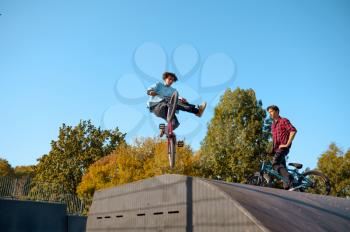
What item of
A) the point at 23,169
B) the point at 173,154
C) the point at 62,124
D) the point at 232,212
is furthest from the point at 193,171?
the point at 23,169

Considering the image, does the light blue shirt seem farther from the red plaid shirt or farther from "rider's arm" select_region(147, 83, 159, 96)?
the red plaid shirt

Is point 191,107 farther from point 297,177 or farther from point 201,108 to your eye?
point 297,177

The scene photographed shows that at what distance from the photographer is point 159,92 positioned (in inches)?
277

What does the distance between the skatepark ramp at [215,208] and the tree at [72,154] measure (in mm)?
38828

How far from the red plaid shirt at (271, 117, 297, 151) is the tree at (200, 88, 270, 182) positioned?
1764 cm

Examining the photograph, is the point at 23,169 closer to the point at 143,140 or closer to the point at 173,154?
the point at 143,140

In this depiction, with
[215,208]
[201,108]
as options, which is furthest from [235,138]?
[215,208]

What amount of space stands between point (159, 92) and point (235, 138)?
20.6 m

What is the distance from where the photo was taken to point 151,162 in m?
29.4

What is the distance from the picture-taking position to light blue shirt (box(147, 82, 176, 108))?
7.00 meters

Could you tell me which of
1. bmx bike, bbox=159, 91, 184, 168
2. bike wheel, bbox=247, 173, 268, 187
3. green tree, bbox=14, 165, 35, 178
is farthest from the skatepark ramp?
green tree, bbox=14, 165, 35, 178

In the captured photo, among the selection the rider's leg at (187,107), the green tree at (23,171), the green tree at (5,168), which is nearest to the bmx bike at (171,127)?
the rider's leg at (187,107)

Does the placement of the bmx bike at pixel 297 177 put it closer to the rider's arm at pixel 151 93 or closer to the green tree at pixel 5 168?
the rider's arm at pixel 151 93

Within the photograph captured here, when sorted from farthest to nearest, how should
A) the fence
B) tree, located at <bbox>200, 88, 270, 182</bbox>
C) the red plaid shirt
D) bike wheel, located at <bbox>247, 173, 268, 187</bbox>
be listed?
tree, located at <bbox>200, 88, 270, 182</bbox> → the fence → bike wheel, located at <bbox>247, 173, 268, 187</bbox> → the red plaid shirt
